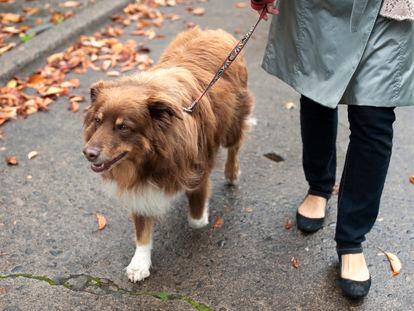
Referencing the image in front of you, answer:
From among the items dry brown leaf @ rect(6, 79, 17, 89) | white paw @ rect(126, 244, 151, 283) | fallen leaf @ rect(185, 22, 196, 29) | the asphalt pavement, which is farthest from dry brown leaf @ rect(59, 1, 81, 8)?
white paw @ rect(126, 244, 151, 283)

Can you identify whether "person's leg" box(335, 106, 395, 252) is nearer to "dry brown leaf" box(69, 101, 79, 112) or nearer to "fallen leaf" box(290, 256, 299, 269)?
"fallen leaf" box(290, 256, 299, 269)

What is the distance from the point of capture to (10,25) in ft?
20.2

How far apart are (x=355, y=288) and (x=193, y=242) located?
1034 millimetres

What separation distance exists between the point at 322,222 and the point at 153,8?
15.5 ft

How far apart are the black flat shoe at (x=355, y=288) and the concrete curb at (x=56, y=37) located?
383 cm

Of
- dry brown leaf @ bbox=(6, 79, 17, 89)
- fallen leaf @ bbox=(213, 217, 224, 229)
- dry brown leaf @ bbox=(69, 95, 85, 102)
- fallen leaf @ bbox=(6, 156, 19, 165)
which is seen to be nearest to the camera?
fallen leaf @ bbox=(213, 217, 224, 229)

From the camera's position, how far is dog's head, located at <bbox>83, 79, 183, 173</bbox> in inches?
95.3

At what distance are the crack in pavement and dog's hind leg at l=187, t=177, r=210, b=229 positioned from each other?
56 centimetres

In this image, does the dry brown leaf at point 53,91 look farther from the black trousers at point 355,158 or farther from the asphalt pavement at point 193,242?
the black trousers at point 355,158

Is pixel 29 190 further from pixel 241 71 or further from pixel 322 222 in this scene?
pixel 322 222

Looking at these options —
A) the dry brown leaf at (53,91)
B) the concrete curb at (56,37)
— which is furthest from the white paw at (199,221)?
the concrete curb at (56,37)

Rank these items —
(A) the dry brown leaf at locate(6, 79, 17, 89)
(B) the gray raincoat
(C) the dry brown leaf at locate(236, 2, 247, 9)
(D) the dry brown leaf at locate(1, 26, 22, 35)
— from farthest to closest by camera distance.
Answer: (C) the dry brown leaf at locate(236, 2, 247, 9)
(D) the dry brown leaf at locate(1, 26, 22, 35)
(A) the dry brown leaf at locate(6, 79, 17, 89)
(B) the gray raincoat

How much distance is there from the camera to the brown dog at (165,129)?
246 centimetres

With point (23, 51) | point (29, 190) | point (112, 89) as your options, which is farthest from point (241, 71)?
point (23, 51)
